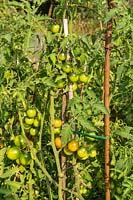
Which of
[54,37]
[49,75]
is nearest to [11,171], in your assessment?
[49,75]

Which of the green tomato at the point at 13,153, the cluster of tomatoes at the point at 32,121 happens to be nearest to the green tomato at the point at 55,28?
the cluster of tomatoes at the point at 32,121

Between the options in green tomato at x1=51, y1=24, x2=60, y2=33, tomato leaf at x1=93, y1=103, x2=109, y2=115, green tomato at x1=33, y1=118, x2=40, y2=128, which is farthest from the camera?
green tomato at x1=33, y1=118, x2=40, y2=128

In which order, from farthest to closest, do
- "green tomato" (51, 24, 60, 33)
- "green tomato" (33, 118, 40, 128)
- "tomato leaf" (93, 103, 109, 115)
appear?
"green tomato" (33, 118, 40, 128) < "green tomato" (51, 24, 60, 33) < "tomato leaf" (93, 103, 109, 115)

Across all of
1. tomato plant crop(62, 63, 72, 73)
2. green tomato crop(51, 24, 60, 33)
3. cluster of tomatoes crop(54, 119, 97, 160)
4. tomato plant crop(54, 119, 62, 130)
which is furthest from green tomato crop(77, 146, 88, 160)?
green tomato crop(51, 24, 60, 33)

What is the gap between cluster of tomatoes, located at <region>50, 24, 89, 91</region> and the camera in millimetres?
1959

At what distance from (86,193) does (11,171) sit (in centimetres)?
48

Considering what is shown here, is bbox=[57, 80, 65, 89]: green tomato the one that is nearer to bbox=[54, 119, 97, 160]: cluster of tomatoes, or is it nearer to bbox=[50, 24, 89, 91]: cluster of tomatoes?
bbox=[50, 24, 89, 91]: cluster of tomatoes

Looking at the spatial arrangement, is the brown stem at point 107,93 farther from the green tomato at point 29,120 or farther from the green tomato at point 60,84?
the green tomato at point 29,120

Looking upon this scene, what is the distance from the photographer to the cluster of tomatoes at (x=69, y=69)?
1959mm

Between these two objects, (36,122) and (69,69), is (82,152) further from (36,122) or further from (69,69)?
(69,69)

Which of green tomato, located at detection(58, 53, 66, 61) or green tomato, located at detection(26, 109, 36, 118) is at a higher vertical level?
green tomato, located at detection(58, 53, 66, 61)

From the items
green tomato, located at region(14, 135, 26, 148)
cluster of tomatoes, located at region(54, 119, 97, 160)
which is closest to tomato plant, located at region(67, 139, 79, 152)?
cluster of tomatoes, located at region(54, 119, 97, 160)

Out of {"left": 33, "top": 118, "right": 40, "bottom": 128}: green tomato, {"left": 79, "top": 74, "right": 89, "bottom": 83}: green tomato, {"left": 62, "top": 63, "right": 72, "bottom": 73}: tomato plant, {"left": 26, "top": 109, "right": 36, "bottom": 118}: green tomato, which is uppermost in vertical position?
{"left": 62, "top": 63, "right": 72, "bottom": 73}: tomato plant

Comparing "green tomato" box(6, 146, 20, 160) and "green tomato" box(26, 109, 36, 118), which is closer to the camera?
"green tomato" box(26, 109, 36, 118)
